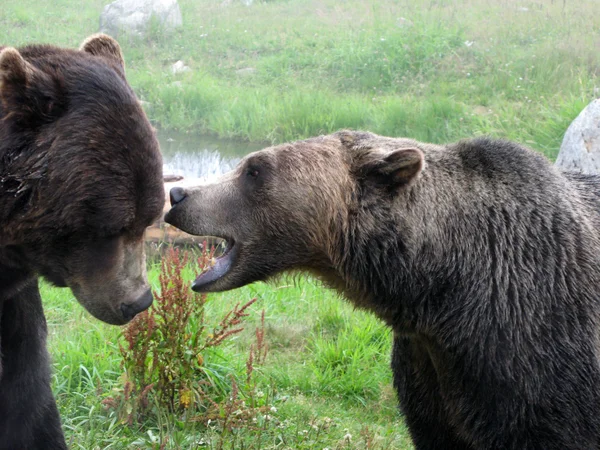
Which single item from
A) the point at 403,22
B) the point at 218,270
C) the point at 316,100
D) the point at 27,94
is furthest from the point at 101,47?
the point at 403,22

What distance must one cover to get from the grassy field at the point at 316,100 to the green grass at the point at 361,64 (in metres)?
0.03

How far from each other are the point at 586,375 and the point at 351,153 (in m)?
1.47

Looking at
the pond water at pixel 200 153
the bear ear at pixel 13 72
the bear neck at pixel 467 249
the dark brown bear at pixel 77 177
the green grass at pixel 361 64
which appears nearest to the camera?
the bear ear at pixel 13 72

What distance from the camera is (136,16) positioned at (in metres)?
17.5

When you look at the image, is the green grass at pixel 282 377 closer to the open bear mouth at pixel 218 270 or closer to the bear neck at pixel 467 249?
the open bear mouth at pixel 218 270

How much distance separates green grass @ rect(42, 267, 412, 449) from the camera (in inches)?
177

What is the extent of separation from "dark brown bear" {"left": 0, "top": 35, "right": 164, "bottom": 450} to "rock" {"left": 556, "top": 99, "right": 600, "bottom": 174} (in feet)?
16.6

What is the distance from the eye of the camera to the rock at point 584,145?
7316mm

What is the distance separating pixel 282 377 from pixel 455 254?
6.92 ft

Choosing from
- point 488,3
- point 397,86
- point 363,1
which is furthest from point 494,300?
point 363,1

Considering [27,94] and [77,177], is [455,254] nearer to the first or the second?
Result: [77,177]

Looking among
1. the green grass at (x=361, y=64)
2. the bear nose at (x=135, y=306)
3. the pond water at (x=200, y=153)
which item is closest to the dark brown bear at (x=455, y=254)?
the bear nose at (x=135, y=306)

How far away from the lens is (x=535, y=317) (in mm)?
3508

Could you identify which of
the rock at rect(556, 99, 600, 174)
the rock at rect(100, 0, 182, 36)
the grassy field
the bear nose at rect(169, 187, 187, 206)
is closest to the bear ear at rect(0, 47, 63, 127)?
the bear nose at rect(169, 187, 187, 206)
